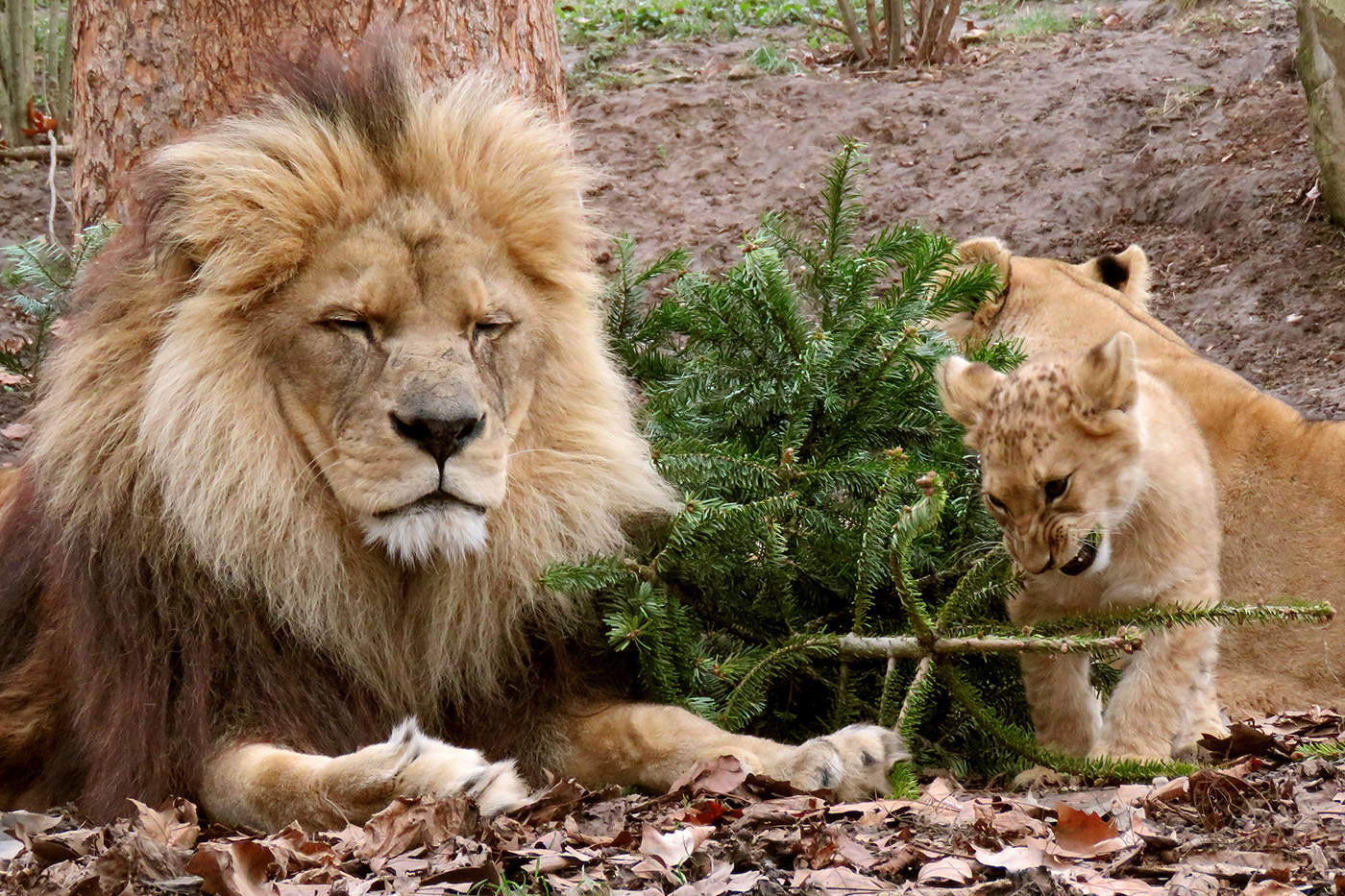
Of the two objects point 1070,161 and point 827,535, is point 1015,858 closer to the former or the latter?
point 827,535

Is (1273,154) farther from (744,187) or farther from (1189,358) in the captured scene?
(1189,358)

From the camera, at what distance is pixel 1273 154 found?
8.59 metres

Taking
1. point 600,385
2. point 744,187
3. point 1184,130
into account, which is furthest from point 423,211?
point 1184,130

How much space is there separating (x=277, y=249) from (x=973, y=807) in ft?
6.14

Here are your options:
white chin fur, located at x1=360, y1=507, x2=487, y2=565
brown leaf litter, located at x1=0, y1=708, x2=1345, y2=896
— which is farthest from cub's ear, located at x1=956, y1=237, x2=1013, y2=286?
white chin fur, located at x1=360, y1=507, x2=487, y2=565

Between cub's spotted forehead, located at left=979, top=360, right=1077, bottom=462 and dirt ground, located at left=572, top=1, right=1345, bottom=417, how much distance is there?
369cm

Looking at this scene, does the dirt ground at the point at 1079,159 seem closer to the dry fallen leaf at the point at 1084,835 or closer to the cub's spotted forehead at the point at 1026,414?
the cub's spotted forehead at the point at 1026,414

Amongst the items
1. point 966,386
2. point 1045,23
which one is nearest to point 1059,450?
point 966,386

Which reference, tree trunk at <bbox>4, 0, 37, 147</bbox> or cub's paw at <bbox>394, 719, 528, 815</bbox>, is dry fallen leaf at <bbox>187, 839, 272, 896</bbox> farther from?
tree trunk at <bbox>4, 0, 37, 147</bbox>

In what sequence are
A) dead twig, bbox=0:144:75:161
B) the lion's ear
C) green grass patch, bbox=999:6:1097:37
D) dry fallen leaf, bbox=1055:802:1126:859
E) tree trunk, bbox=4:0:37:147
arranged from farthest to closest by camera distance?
1. green grass patch, bbox=999:6:1097:37
2. tree trunk, bbox=4:0:37:147
3. dead twig, bbox=0:144:75:161
4. the lion's ear
5. dry fallen leaf, bbox=1055:802:1126:859

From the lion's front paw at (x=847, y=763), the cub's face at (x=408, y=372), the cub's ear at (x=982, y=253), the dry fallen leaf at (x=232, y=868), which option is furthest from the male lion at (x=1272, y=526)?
the dry fallen leaf at (x=232, y=868)

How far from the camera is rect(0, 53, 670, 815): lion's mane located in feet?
10.4

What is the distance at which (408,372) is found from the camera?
3.07 meters

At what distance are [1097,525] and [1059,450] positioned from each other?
210 mm
